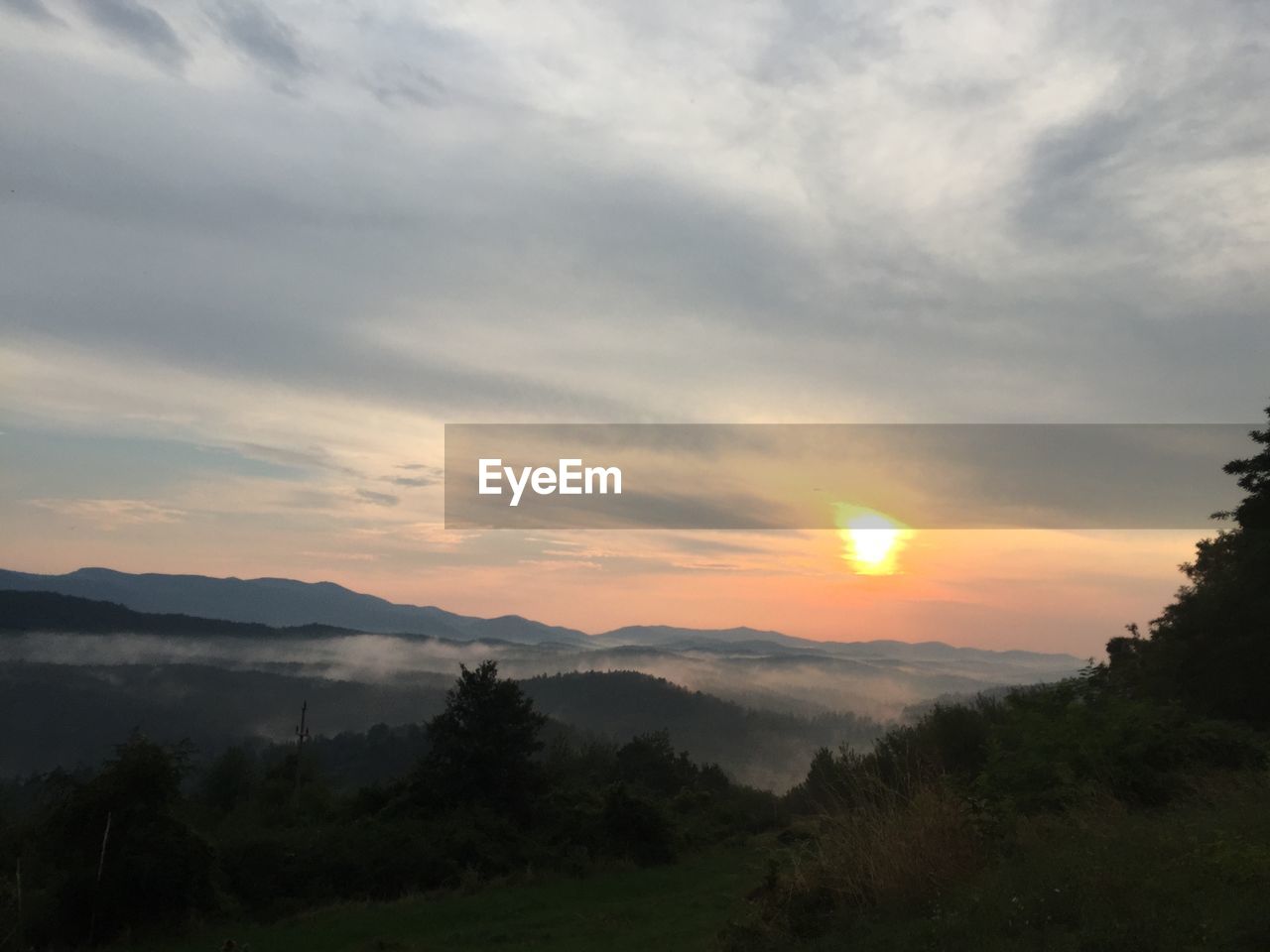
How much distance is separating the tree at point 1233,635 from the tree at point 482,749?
78.3ft

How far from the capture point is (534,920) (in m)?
20.4

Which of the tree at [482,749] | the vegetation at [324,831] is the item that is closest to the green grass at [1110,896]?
the vegetation at [324,831]

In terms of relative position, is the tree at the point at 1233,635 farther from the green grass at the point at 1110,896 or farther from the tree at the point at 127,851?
the tree at the point at 127,851

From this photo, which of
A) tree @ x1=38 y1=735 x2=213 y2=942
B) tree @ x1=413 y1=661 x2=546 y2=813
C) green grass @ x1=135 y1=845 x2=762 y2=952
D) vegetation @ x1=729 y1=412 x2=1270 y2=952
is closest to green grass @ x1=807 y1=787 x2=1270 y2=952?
vegetation @ x1=729 y1=412 x2=1270 y2=952

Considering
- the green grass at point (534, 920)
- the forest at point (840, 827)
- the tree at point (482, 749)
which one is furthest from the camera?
the tree at point (482, 749)

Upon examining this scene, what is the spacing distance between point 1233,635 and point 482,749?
2816 cm

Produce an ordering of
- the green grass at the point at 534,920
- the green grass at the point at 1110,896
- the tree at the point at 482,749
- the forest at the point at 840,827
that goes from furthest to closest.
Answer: the tree at the point at 482,749 → the green grass at the point at 534,920 → the forest at the point at 840,827 → the green grass at the point at 1110,896

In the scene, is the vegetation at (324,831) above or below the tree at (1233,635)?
below

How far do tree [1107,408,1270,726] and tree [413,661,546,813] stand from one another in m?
23.9

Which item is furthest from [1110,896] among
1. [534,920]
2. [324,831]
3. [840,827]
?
[324,831]

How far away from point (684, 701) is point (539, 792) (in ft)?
528

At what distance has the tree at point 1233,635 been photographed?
26766mm

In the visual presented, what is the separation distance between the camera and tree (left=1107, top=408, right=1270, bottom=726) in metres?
26.8

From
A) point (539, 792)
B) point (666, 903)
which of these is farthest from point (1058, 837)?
point (539, 792)
